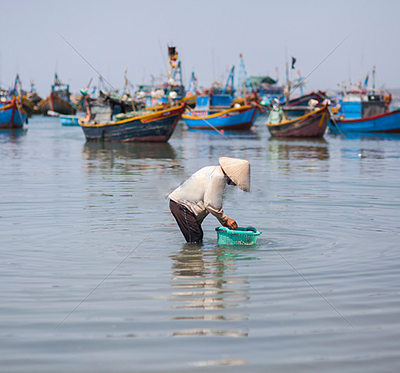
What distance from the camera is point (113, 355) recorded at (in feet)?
12.5

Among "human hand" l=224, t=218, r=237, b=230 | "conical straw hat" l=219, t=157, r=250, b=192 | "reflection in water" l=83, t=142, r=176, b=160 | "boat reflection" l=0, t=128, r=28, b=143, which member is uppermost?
"conical straw hat" l=219, t=157, r=250, b=192

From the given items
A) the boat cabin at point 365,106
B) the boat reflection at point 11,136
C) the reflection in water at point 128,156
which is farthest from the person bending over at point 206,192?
the boat cabin at point 365,106

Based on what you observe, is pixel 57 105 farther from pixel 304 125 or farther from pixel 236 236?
pixel 236 236

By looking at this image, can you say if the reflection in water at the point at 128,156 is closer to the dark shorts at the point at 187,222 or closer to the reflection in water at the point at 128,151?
the reflection in water at the point at 128,151

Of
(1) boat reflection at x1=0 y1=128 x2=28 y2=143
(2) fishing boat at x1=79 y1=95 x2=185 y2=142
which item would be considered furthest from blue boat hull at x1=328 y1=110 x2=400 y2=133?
(1) boat reflection at x1=0 y1=128 x2=28 y2=143

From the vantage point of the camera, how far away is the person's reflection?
4332mm

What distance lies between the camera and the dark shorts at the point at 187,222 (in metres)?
6.55

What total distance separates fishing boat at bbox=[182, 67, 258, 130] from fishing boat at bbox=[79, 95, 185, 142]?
9477 mm

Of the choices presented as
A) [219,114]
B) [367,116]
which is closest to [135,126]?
[219,114]

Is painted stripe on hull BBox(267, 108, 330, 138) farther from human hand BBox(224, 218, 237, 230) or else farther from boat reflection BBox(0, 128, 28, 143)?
human hand BBox(224, 218, 237, 230)

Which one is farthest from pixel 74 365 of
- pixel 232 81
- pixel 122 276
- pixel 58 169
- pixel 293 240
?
pixel 232 81

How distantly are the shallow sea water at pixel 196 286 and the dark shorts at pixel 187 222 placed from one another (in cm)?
14

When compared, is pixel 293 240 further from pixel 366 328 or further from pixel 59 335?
pixel 59 335

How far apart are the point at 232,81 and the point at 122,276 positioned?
75988 millimetres
